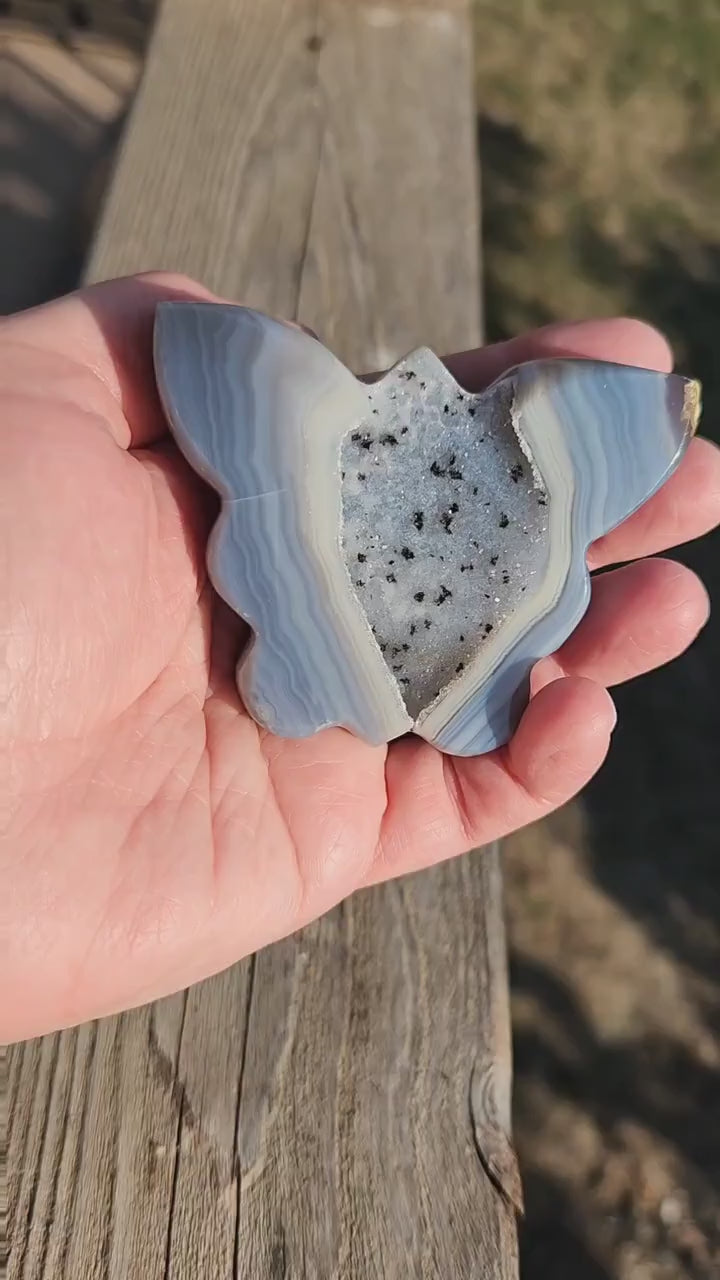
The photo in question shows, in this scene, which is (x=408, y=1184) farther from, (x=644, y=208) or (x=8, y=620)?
(x=644, y=208)

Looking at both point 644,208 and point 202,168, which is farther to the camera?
point 644,208

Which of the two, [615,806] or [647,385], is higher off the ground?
[647,385]

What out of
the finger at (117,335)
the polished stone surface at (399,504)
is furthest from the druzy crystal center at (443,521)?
the finger at (117,335)

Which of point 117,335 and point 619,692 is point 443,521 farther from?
point 619,692

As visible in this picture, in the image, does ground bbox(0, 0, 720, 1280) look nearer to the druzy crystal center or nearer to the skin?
the skin

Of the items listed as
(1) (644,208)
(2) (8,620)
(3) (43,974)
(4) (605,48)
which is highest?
(2) (8,620)

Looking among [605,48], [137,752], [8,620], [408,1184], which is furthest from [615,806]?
[605,48]

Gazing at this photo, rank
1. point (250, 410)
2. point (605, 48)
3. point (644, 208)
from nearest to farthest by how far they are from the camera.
A: 1. point (250, 410)
2. point (644, 208)
3. point (605, 48)
